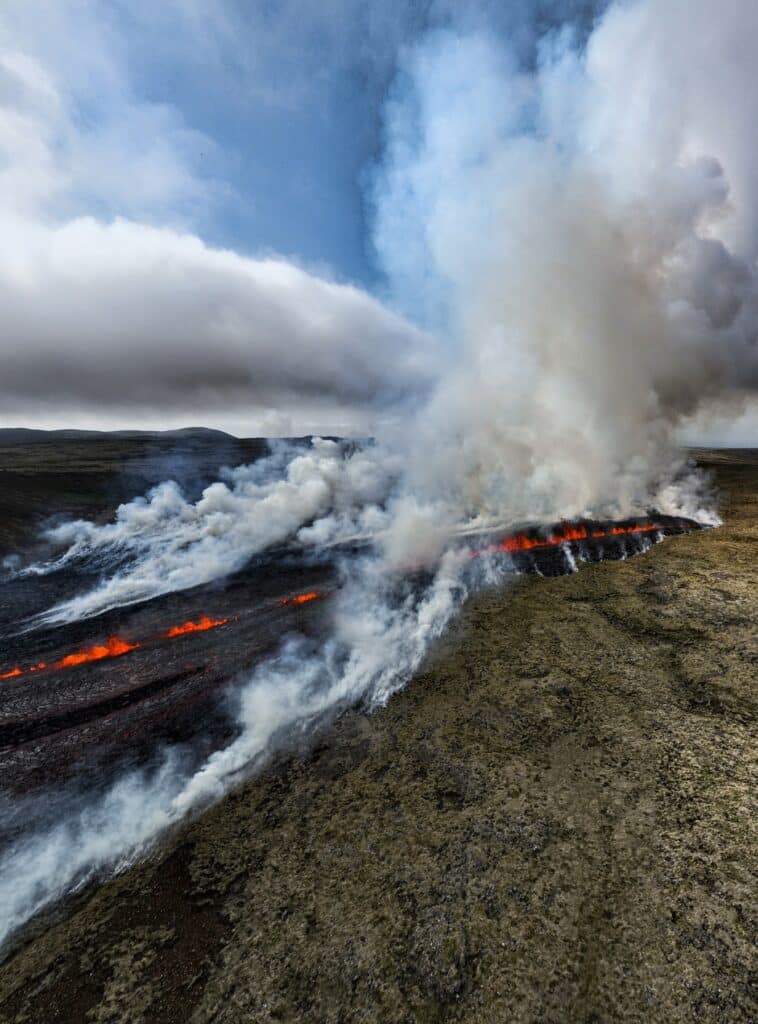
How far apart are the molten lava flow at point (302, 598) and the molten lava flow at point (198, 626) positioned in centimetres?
240

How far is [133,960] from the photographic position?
196 inches

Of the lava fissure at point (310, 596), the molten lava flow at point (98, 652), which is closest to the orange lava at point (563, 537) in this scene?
the lava fissure at point (310, 596)

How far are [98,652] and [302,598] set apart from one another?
6.69 metres

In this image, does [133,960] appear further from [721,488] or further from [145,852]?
[721,488]

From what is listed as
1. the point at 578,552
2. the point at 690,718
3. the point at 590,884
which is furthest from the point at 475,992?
the point at 578,552

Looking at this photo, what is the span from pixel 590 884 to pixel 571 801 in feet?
4.34

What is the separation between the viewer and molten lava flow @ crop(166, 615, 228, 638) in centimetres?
1453

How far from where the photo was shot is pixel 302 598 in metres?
17.1

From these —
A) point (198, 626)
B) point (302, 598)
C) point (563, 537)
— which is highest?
point (563, 537)

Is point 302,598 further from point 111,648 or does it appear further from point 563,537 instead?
point 563,537

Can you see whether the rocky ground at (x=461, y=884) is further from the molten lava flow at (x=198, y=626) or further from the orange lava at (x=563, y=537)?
the orange lava at (x=563, y=537)

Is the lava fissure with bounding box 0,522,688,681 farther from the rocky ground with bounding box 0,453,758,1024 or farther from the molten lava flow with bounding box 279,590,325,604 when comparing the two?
the rocky ground with bounding box 0,453,758,1024

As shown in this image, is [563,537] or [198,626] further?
[563,537]

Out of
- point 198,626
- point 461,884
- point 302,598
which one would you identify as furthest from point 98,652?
point 461,884
